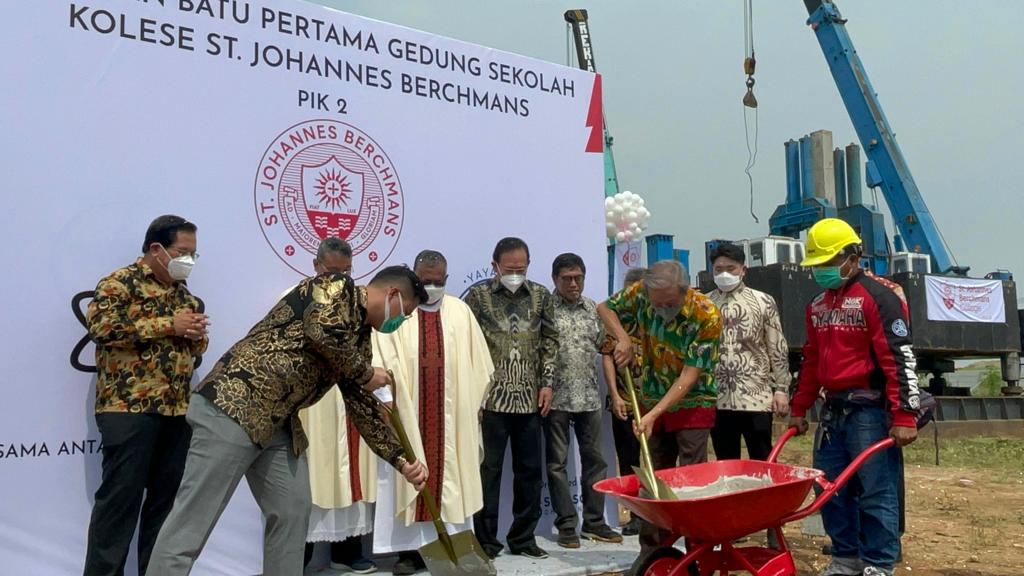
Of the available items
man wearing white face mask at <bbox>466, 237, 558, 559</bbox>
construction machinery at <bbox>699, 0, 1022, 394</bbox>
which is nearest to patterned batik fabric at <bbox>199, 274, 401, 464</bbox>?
man wearing white face mask at <bbox>466, 237, 558, 559</bbox>

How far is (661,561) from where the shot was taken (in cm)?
349

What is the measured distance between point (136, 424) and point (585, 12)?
18.0m

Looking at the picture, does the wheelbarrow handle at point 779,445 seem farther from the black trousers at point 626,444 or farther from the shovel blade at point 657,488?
the black trousers at point 626,444

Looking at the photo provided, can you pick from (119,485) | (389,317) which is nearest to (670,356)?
(389,317)

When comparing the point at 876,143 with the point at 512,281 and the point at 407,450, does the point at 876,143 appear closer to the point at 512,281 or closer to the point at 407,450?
the point at 512,281

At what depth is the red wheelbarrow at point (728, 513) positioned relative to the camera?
3.09m

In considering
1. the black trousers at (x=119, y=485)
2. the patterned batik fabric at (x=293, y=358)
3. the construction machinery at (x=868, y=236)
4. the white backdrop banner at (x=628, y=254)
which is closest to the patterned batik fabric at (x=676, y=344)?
the patterned batik fabric at (x=293, y=358)

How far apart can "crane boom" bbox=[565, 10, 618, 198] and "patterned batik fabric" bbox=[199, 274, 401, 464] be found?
54.5ft

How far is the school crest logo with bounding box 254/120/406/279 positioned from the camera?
Result: 4.61m

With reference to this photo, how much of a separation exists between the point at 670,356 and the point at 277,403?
2170 mm

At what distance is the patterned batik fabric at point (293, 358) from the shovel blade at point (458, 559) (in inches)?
37.4

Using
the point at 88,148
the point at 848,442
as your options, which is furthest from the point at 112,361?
the point at 848,442

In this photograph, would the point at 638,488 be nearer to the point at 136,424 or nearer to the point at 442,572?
the point at 442,572

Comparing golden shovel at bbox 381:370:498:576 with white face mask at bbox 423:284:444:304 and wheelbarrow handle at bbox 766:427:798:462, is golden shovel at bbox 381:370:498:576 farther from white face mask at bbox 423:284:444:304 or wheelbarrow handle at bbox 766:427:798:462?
wheelbarrow handle at bbox 766:427:798:462
